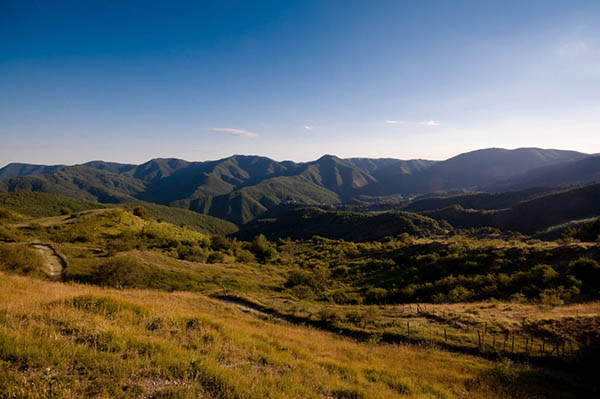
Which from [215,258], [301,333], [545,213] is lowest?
[215,258]

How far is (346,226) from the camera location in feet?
412

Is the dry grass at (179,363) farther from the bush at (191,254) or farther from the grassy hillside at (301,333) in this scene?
the bush at (191,254)

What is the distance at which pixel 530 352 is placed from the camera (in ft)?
39.0

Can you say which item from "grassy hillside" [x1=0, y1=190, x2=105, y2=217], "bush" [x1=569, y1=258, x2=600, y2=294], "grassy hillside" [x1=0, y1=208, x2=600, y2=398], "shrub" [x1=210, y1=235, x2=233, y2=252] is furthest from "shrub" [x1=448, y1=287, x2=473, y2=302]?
"grassy hillside" [x1=0, y1=190, x2=105, y2=217]

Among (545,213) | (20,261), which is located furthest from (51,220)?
(545,213)

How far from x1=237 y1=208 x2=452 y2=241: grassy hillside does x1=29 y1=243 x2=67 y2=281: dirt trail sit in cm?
8967

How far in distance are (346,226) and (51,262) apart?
366 feet

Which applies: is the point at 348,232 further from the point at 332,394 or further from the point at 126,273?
the point at 332,394

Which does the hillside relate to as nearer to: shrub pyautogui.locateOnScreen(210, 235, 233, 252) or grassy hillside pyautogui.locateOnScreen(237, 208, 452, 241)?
grassy hillside pyautogui.locateOnScreen(237, 208, 452, 241)

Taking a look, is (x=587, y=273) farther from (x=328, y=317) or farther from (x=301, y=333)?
(x=301, y=333)

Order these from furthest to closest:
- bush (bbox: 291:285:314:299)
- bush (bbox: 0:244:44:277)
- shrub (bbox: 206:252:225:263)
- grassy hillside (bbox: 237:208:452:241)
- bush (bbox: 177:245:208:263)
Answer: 1. grassy hillside (bbox: 237:208:452:241)
2. shrub (bbox: 206:252:225:263)
3. bush (bbox: 177:245:208:263)
4. bush (bbox: 291:285:314:299)
5. bush (bbox: 0:244:44:277)

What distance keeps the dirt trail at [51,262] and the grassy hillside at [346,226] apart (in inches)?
3530

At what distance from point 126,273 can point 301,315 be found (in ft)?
59.0

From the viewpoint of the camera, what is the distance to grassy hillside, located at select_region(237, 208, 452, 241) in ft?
322
